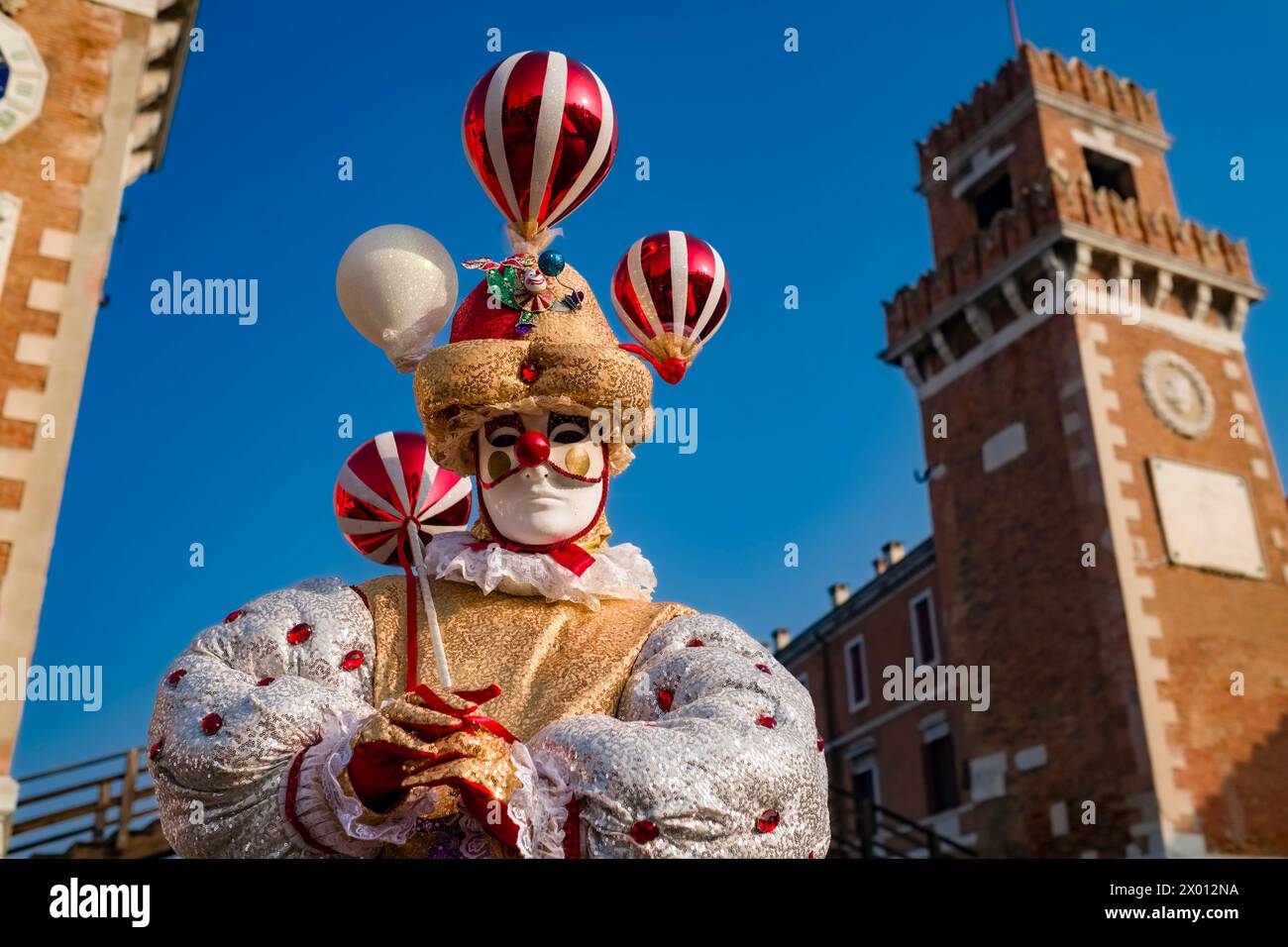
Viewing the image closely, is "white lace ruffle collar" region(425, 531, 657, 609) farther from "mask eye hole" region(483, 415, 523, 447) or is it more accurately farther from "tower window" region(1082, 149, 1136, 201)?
"tower window" region(1082, 149, 1136, 201)

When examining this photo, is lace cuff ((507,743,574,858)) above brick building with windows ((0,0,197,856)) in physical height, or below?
below

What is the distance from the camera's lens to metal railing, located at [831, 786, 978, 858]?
14.1 meters

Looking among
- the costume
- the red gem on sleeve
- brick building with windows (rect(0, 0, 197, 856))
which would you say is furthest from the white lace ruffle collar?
brick building with windows (rect(0, 0, 197, 856))

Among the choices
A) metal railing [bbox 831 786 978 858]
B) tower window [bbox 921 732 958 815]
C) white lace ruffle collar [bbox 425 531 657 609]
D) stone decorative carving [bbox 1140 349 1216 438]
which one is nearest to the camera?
white lace ruffle collar [bbox 425 531 657 609]

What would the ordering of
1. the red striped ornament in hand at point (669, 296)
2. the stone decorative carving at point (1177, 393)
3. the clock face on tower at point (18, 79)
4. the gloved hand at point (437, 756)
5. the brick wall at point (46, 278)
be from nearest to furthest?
the gloved hand at point (437, 756), the red striped ornament in hand at point (669, 296), the brick wall at point (46, 278), the clock face on tower at point (18, 79), the stone decorative carving at point (1177, 393)

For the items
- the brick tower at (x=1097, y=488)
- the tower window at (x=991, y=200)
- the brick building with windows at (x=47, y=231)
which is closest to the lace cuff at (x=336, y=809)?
the brick building with windows at (x=47, y=231)

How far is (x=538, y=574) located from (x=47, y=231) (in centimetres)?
808

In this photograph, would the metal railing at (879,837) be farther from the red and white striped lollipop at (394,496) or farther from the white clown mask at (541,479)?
the white clown mask at (541,479)

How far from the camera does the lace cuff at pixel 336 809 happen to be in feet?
7.54

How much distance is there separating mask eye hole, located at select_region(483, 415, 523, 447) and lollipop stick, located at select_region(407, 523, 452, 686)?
1.22ft

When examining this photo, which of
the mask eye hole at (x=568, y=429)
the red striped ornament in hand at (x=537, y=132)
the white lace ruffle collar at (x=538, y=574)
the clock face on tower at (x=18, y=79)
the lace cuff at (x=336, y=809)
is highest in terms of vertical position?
the clock face on tower at (x=18, y=79)

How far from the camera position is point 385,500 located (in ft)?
11.8

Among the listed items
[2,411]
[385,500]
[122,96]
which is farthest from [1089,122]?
[385,500]
